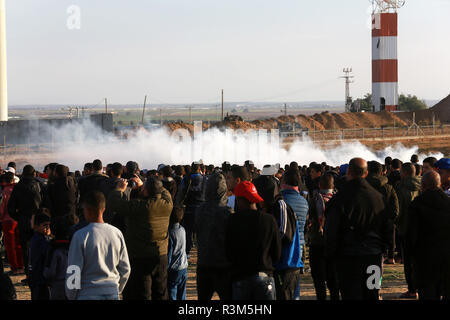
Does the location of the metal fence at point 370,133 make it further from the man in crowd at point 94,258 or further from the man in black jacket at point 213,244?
the man in crowd at point 94,258

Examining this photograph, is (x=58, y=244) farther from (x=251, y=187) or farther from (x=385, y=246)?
(x=385, y=246)

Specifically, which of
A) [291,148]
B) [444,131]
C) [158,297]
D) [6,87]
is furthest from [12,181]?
[444,131]

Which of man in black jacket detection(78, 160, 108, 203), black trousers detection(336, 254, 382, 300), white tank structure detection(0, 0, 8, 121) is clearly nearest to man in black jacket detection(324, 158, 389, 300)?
black trousers detection(336, 254, 382, 300)

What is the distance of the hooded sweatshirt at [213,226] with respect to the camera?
738 centimetres

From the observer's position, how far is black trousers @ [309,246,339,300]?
8.84m

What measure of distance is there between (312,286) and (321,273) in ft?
7.80

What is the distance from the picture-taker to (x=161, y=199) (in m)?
7.75

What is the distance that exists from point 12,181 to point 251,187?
22.3ft

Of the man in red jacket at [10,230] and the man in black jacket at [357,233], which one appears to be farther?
the man in red jacket at [10,230]

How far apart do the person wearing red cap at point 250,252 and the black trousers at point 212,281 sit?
0.77 metres

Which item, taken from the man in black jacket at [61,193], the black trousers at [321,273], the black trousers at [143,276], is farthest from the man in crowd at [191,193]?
the black trousers at [143,276]

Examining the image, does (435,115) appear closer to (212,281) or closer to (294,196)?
(294,196)

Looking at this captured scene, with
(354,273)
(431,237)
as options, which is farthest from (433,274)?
(354,273)

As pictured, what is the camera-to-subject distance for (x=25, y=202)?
38.0ft
